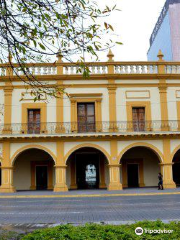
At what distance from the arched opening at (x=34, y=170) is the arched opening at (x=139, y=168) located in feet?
17.4

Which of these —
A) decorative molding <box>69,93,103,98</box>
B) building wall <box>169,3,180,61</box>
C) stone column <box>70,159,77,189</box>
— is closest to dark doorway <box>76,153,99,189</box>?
stone column <box>70,159,77,189</box>

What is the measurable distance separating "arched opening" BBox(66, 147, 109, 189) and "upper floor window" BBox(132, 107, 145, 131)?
10.8 feet

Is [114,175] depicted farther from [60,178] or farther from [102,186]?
[60,178]

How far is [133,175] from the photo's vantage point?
23406 millimetres

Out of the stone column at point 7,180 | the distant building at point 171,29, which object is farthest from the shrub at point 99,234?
the distant building at point 171,29

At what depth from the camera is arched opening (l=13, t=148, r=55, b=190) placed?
74.7 ft

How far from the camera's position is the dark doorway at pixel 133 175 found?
23312mm

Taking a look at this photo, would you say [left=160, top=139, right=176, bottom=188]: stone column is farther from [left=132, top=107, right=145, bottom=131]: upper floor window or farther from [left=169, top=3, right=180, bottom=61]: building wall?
[left=169, top=3, right=180, bottom=61]: building wall

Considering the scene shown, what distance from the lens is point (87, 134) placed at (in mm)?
20922

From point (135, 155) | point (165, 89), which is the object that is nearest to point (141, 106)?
point (165, 89)

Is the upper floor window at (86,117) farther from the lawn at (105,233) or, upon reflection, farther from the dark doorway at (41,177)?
the lawn at (105,233)

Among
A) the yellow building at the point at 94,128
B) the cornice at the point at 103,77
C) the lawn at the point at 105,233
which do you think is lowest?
the lawn at the point at 105,233

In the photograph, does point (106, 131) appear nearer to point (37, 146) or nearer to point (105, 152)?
point (105, 152)

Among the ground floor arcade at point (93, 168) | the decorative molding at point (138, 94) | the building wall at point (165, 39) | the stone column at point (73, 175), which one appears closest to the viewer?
the ground floor arcade at point (93, 168)
